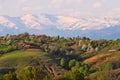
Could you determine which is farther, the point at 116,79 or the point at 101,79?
the point at 116,79

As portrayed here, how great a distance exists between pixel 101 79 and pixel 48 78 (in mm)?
17992

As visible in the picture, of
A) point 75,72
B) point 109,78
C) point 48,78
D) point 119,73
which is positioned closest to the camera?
point 48,78

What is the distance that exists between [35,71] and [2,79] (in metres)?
10.4

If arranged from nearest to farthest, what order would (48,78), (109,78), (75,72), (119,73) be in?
(48,78)
(75,72)
(109,78)
(119,73)

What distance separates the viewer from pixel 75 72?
443ft


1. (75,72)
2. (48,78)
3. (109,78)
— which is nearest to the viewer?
A: (48,78)

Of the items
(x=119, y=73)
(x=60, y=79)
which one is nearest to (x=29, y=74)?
(x=60, y=79)

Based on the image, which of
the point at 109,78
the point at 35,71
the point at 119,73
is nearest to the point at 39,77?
the point at 35,71

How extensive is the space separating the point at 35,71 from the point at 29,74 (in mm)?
2590

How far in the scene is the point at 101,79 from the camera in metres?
135

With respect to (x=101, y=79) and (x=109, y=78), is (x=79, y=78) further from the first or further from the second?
(x=109, y=78)

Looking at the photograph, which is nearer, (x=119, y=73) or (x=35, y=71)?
(x=35, y=71)

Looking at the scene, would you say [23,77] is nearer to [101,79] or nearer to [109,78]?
[101,79]

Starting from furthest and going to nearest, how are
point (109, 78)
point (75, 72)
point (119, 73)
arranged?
1. point (119, 73)
2. point (109, 78)
3. point (75, 72)
